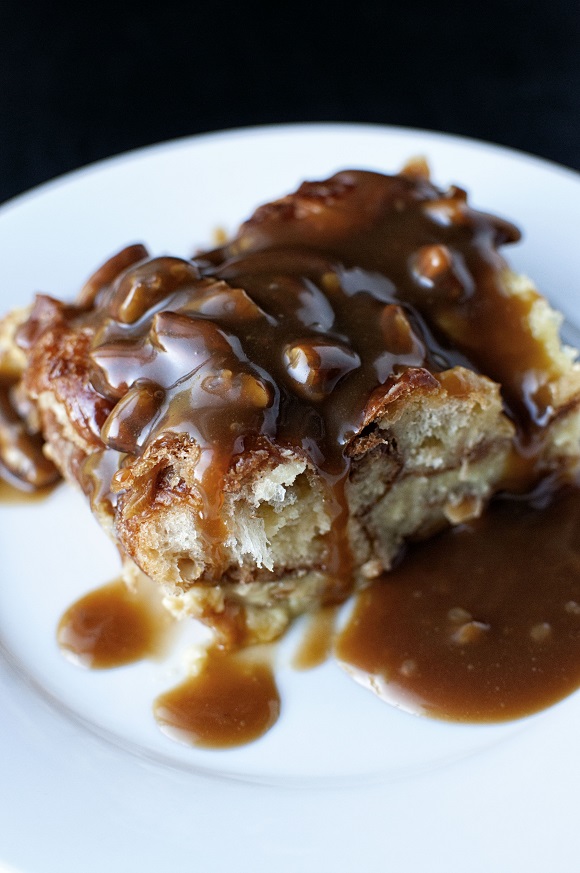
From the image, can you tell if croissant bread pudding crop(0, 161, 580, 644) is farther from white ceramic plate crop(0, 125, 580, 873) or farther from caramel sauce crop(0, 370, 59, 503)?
white ceramic plate crop(0, 125, 580, 873)

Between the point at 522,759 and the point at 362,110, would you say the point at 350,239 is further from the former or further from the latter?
the point at 362,110

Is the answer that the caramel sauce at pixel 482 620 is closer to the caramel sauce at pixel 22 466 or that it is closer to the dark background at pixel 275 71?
the caramel sauce at pixel 22 466

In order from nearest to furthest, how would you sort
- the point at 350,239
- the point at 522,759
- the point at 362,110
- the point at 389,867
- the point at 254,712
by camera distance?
the point at 389,867 < the point at 522,759 < the point at 254,712 < the point at 350,239 < the point at 362,110

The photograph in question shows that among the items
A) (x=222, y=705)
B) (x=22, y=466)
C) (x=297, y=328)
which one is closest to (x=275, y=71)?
(x=22, y=466)

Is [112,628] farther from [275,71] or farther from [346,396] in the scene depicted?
[275,71]

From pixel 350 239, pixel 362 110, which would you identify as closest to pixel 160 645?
pixel 350 239

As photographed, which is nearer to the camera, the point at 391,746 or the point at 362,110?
the point at 391,746

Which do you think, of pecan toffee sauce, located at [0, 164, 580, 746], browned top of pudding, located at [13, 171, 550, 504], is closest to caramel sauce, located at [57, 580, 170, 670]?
pecan toffee sauce, located at [0, 164, 580, 746]
